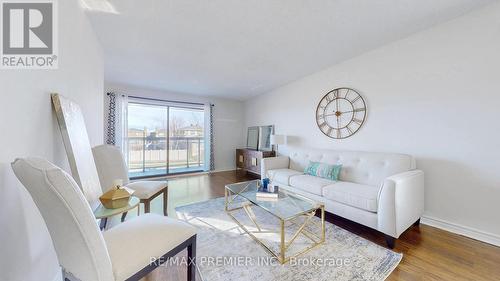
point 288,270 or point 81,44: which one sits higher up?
point 81,44

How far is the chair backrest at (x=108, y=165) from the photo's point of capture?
2027 millimetres

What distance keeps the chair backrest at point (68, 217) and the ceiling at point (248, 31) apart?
5.63 ft

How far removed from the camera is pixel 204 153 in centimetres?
514

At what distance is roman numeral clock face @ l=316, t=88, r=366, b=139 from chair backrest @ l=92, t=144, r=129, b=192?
317cm

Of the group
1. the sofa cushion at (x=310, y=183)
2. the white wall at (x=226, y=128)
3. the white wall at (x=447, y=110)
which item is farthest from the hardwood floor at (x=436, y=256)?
the white wall at (x=226, y=128)

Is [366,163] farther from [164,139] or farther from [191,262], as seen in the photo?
[164,139]

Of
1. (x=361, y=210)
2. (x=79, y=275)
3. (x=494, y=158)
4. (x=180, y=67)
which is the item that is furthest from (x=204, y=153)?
(x=494, y=158)

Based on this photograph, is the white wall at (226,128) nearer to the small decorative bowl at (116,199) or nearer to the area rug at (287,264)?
the area rug at (287,264)

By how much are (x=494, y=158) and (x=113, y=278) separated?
323 cm

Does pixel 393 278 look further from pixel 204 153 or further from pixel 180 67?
pixel 204 153

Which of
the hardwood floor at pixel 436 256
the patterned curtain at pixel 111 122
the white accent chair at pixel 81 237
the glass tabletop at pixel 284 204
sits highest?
the patterned curtain at pixel 111 122

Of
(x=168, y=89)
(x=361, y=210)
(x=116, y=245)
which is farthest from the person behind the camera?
(x=168, y=89)

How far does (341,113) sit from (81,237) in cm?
334

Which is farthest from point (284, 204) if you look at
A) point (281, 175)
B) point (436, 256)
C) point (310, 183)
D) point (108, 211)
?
point (108, 211)
